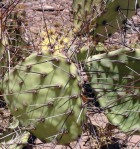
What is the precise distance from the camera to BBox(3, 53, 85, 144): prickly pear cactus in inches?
64.7

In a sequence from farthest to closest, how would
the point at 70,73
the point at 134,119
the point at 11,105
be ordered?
the point at 134,119
the point at 11,105
the point at 70,73

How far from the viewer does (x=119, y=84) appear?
1.91m

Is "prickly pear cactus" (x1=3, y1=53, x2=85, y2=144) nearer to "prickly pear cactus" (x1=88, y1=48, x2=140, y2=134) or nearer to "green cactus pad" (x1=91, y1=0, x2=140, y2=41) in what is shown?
"prickly pear cactus" (x1=88, y1=48, x2=140, y2=134)

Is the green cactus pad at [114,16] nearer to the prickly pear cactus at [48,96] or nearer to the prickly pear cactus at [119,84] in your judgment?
the prickly pear cactus at [119,84]

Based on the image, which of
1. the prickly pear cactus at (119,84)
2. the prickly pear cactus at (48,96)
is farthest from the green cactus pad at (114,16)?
the prickly pear cactus at (48,96)

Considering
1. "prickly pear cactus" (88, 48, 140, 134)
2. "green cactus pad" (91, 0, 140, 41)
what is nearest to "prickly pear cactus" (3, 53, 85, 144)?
"prickly pear cactus" (88, 48, 140, 134)

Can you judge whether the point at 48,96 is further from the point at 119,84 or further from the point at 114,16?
the point at 114,16

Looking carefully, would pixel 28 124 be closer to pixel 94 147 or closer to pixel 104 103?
pixel 104 103

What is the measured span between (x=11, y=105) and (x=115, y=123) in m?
0.47

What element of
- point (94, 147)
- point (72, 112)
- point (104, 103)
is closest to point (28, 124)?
point (72, 112)

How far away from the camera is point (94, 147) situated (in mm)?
2332

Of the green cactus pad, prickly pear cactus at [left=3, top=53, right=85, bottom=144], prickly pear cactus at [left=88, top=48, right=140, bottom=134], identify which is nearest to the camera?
prickly pear cactus at [left=3, top=53, right=85, bottom=144]

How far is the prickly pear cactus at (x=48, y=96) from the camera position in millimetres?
1645

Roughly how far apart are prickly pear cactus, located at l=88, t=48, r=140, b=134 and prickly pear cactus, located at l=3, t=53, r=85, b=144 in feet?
0.79
